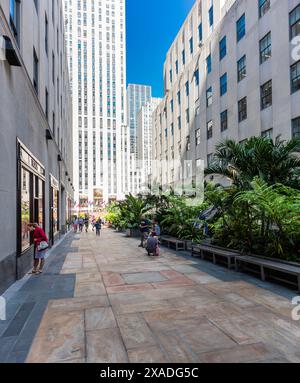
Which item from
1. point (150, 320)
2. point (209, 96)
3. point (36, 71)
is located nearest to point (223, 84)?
point (209, 96)

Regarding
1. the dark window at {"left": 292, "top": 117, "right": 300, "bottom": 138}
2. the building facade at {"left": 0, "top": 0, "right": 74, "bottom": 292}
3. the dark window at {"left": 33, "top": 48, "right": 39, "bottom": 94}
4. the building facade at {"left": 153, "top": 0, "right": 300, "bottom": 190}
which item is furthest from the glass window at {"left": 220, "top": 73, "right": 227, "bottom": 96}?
the dark window at {"left": 33, "top": 48, "right": 39, "bottom": 94}

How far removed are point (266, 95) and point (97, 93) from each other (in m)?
113

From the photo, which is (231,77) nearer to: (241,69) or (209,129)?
(241,69)

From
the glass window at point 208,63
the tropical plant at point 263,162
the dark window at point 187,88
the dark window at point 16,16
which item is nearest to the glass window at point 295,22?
the glass window at point 208,63

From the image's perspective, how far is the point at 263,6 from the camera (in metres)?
21.2

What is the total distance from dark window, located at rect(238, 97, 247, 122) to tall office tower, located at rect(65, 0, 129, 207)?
98.1 m

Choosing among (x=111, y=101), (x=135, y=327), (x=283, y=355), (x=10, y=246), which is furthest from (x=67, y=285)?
(x=111, y=101)

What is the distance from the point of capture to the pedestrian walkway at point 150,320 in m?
3.81

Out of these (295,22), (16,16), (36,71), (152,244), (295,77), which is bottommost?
(152,244)

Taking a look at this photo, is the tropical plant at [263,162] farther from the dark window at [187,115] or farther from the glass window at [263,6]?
the dark window at [187,115]

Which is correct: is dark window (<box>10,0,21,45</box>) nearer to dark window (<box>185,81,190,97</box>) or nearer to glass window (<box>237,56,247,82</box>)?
glass window (<box>237,56,247,82</box>)

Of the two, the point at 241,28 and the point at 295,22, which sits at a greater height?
the point at 241,28

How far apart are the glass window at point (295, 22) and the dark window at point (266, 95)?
322 cm
